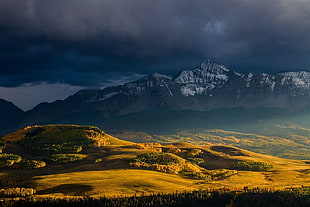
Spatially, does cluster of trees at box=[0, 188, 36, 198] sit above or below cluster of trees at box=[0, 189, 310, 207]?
above

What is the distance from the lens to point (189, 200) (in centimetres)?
18638

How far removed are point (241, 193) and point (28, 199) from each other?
4599 inches

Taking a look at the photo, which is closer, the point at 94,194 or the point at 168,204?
the point at 168,204

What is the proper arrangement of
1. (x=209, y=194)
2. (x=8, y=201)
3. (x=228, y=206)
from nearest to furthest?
1. (x=8, y=201)
2. (x=228, y=206)
3. (x=209, y=194)

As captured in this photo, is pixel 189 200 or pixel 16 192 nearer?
pixel 189 200

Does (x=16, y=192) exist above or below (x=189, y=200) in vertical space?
above

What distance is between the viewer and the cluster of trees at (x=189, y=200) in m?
171

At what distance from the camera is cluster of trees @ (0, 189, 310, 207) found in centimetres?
17088

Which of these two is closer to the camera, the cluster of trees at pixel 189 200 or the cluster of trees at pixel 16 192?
the cluster of trees at pixel 189 200

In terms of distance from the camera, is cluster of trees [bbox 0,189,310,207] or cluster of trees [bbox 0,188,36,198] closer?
cluster of trees [bbox 0,189,310,207]

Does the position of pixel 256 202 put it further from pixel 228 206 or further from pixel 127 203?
pixel 127 203

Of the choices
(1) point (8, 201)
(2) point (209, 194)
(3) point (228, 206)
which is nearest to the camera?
(1) point (8, 201)

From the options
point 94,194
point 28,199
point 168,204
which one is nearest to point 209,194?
point 168,204

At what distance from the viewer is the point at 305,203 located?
185875 millimetres
